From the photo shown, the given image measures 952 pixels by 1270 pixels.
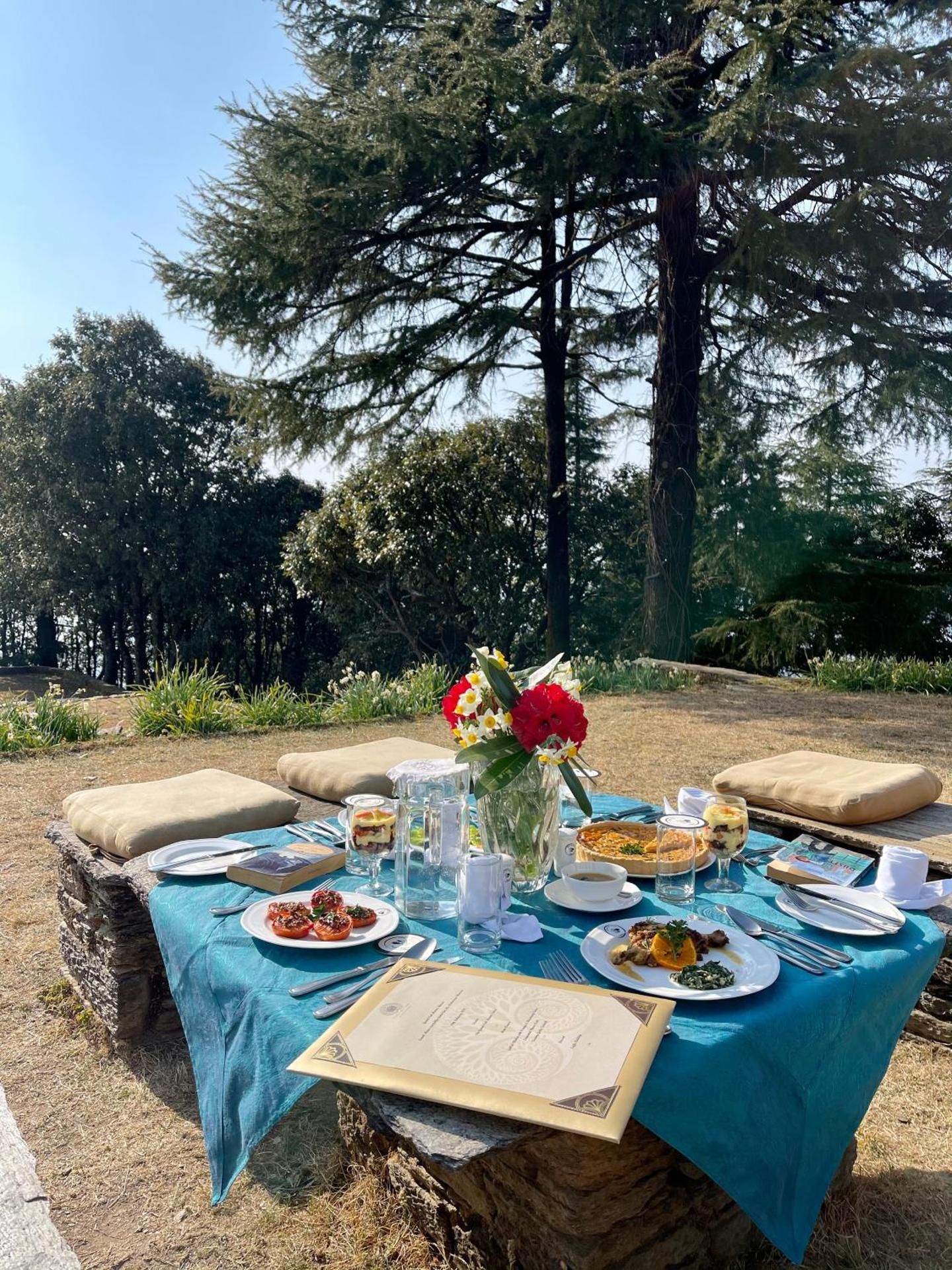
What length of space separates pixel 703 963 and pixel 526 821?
0.46 metres

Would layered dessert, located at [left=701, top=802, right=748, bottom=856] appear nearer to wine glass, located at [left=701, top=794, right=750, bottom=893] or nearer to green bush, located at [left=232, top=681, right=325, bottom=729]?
wine glass, located at [left=701, top=794, right=750, bottom=893]

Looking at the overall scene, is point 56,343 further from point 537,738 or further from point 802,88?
point 537,738

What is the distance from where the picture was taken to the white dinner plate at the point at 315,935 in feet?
5.02

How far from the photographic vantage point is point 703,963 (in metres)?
1.45

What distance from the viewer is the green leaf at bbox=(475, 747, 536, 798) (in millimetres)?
1655

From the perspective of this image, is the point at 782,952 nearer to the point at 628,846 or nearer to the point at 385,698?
the point at 628,846

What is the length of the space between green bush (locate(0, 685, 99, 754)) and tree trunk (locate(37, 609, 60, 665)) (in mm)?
13396

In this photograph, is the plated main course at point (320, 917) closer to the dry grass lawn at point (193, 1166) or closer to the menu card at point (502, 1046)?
the menu card at point (502, 1046)

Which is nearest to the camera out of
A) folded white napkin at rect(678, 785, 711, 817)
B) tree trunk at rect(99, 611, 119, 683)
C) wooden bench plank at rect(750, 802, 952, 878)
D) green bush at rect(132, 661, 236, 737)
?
folded white napkin at rect(678, 785, 711, 817)

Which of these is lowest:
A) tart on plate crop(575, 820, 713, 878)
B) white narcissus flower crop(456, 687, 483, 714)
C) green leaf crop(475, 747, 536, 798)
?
tart on plate crop(575, 820, 713, 878)

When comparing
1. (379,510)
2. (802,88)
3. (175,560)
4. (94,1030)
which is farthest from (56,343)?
(94,1030)

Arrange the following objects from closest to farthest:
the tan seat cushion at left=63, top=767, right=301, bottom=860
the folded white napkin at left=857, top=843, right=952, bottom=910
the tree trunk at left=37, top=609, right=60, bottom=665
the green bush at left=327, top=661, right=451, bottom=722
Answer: the folded white napkin at left=857, top=843, right=952, bottom=910 < the tan seat cushion at left=63, top=767, right=301, bottom=860 < the green bush at left=327, top=661, right=451, bottom=722 < the tree trunk at left=37, top=609, right=60, bottom=665

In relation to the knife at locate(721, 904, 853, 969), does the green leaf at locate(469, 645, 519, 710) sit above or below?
above

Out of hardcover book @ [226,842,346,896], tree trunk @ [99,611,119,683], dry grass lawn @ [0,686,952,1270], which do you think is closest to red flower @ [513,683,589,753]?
hardcover book @ [226,842,346,896]
